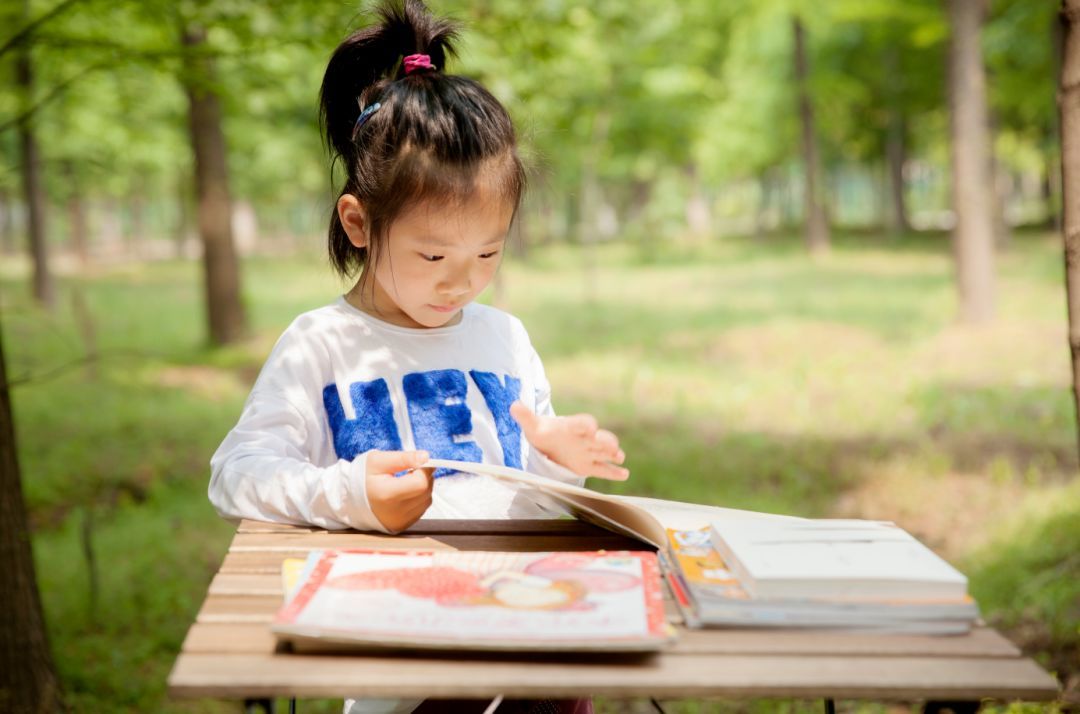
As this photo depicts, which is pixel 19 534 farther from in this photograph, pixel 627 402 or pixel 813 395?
pixel 813 395

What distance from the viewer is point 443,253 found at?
1.66 metres

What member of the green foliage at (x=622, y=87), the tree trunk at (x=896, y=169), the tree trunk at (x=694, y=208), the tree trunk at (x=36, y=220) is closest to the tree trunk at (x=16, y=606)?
the green foliage at (x=622, y=87)

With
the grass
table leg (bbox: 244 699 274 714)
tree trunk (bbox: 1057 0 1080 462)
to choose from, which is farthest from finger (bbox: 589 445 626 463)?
the grass

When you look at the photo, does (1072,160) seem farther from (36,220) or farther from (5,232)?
(5,232)

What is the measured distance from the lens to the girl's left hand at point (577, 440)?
4.81 feet

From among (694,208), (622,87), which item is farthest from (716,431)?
(694,208)

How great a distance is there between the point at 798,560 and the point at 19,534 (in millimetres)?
2443

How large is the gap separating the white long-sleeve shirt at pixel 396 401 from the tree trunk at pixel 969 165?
8.00 meters

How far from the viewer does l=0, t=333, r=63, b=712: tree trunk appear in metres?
2.80

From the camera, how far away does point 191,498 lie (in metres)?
5.51

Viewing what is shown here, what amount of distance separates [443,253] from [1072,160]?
1.38m

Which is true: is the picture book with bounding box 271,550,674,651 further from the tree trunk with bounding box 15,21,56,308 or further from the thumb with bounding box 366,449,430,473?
the tree trunk with bounding box 15,21,56,308

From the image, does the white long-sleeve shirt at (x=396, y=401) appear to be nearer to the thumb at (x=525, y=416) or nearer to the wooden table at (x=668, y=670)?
the thumb at (x=525, y=416)

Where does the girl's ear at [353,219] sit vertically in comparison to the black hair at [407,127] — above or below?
below
